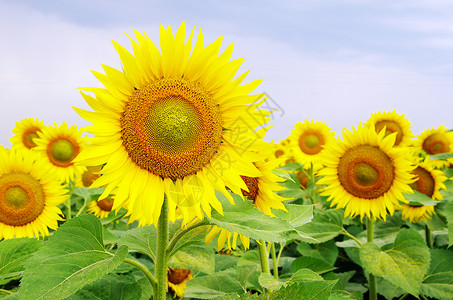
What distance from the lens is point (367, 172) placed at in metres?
4.02

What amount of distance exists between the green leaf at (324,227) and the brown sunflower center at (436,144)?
3731 mm

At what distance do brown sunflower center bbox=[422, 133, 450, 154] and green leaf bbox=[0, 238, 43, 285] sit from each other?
6434 millimetres

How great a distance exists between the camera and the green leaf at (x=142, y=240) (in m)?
2.12

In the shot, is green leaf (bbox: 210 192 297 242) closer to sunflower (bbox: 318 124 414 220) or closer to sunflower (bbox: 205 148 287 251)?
sunflower (bbox: 205 148 287 251)

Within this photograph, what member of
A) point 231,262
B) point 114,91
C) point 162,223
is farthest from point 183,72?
point 231,262

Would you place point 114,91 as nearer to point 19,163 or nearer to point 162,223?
point 162,223

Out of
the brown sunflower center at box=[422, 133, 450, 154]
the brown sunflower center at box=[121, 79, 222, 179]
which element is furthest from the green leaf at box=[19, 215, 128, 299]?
the brown sunflower center at box=[422, 133, 450, 154]

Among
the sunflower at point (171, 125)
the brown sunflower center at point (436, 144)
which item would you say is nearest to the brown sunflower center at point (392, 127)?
the brown sunflower center at point (436, 144)

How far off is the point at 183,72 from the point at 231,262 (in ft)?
7.01

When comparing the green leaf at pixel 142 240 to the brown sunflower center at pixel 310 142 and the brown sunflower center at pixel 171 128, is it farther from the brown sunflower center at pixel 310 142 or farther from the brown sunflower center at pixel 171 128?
the brown sunflower center at pixel 310 142

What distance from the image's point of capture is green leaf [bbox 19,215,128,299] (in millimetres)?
1630

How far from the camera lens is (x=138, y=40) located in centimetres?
189

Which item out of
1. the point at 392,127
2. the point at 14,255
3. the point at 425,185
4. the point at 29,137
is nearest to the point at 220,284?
the point at 14,255

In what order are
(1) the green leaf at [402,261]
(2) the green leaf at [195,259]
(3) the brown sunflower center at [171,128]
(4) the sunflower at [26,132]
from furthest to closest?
(4) the sunflower at [26,132]
(1) the green leaf at [402,261]
(2) the green leaf at [195,259]
(3) the brown sunflower center at [171,128]
